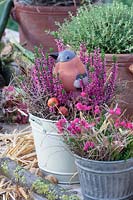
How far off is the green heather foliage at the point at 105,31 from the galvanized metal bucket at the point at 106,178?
63 cm

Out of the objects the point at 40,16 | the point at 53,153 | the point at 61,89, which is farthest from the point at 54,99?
the point at 40,16

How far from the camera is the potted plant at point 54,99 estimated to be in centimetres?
194

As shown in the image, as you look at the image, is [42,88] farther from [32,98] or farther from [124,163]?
[124,163]

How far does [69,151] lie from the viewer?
78.5 inches

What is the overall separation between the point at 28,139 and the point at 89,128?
649mm

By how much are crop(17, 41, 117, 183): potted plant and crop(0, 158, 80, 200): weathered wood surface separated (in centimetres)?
10

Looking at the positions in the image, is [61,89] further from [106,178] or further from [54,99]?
[106,178]

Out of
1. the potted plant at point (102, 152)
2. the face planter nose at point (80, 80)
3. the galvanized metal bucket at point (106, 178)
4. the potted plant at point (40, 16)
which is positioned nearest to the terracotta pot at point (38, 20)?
the potted plant at point (40, 16)

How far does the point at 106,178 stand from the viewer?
5.75 ft

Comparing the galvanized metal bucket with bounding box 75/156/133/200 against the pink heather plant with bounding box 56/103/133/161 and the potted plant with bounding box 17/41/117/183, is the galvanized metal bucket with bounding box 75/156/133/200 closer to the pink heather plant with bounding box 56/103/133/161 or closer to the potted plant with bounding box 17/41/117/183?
the pink heather plant with bounding box 56/103/133/161

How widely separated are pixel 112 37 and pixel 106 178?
2.31 feet

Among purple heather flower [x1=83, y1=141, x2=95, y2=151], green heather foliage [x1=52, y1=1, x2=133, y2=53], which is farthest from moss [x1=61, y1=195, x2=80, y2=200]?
green heather foliage [x1=52, y1=1, x2=133, y2=53]

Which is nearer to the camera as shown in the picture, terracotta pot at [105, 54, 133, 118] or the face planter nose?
the face planter nose

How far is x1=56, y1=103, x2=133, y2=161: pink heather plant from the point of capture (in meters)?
1.75
